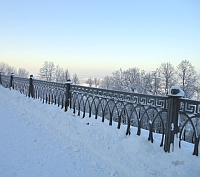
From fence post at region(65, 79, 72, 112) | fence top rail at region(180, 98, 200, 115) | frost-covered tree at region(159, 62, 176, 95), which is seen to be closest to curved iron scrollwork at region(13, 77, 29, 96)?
fence post at region(65, 79, 72, 112)

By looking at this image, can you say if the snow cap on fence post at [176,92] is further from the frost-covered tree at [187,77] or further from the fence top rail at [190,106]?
the frost-covered tree at [187,77]

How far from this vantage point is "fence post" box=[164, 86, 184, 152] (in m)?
3.29

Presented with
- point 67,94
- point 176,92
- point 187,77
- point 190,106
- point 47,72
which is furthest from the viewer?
point 47,72

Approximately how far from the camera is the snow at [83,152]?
3121mm

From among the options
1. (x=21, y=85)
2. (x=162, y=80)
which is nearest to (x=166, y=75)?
(x=162, y=80)

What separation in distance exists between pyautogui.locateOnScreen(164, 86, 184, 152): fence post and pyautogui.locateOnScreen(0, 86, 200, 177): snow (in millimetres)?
224

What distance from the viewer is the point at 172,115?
3.33 meters

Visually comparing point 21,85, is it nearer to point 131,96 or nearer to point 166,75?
point 131,96

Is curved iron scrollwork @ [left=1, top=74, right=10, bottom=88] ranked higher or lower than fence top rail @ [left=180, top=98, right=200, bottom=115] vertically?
higher

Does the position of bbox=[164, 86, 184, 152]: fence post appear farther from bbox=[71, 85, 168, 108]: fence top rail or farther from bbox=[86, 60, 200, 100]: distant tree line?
bbox=[86, 60, 200, 100]: distant tree line

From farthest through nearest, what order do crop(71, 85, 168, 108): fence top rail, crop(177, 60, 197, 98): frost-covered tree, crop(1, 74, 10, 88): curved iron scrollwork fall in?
1. crop(177, 60, 197, 98): frost-covered tree
2. crop(1, 74, 10, 88): curved iron scrollwork
3. crop(71, 85, 168, 108): fence top rail

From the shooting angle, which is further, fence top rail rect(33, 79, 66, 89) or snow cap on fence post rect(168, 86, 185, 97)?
fence top rail rect(33, 79, 66, 89)

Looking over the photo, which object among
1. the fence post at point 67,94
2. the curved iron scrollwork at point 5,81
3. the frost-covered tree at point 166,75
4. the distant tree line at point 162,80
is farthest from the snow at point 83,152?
the frost-covered tree at point 166,75

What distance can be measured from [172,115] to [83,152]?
2251 millimetres
